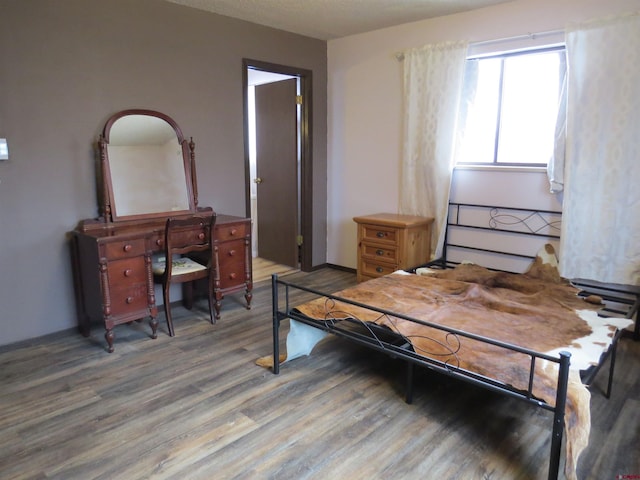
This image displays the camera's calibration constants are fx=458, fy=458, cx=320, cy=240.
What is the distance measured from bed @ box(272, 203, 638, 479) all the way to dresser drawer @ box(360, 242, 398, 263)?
35 cm

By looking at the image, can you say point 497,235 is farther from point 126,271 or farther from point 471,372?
point 126,271

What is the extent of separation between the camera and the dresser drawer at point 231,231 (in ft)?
11.5

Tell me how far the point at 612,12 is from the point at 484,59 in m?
0.90

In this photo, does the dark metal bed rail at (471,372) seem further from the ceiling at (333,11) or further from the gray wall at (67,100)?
the ceiling at (333,11)

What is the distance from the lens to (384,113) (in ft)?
14.3

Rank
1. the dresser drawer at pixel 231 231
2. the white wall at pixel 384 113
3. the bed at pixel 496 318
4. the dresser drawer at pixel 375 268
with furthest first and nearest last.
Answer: the dresser drawer at pixel 375 268
the dresser drawer at pixel 231 231
the white wall at pixel 384 113
the bed at pixel 496 318

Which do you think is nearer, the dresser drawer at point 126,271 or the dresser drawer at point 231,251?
the dresser drawer at point 126,271

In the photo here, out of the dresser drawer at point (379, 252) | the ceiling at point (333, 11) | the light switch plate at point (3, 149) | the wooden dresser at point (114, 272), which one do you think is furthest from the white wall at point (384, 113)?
the light switch plate at point (3, 149)

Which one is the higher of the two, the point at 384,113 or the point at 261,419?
the point at 384,113

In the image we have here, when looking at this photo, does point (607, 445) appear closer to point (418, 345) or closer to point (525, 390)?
point (525, 390)

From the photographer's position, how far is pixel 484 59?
367cm

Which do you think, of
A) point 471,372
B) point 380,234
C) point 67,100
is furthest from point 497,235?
point 67,100

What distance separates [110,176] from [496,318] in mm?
2696

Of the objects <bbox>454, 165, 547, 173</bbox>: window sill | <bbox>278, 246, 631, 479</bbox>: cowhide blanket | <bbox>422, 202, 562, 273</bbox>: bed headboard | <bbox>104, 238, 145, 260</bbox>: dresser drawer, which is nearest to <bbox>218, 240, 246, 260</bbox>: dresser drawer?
<bbox>104, 238, 145, 260</bbox>: dresser drawer
